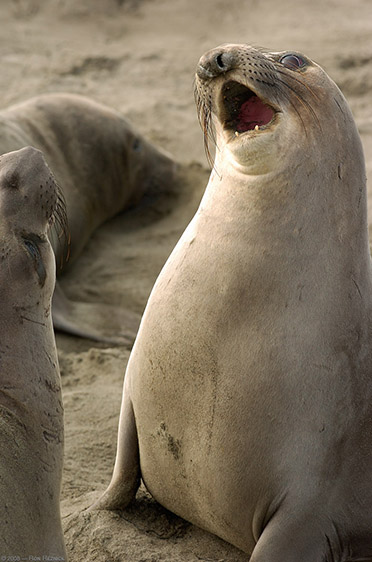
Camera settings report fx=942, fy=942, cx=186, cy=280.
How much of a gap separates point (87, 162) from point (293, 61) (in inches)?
133

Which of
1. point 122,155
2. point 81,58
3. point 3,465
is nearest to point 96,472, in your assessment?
point 3,465

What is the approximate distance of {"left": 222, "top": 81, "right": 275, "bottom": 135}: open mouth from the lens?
10.1ft

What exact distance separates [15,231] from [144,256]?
3.35 meters

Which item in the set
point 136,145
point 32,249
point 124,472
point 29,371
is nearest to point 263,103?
point 32,249

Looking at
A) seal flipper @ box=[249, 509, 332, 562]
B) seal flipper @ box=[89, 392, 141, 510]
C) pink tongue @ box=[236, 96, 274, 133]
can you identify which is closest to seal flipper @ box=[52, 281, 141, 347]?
seal flipper @ box=[89, 392, 141, 510]

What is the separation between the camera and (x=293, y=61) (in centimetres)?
315

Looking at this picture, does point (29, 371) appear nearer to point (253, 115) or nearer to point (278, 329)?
point (278, 329)

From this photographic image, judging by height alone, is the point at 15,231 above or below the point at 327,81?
below

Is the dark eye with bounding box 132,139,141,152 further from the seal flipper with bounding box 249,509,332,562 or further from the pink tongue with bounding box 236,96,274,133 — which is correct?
the seal flipper with bounding box 249,509,332,562

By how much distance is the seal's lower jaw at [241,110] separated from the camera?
10.1ft

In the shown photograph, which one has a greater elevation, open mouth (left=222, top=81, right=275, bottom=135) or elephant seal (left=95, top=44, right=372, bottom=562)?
open mouth (left=222, top=81, right=275, bottom=135)

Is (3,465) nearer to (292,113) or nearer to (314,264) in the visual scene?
(314,264)

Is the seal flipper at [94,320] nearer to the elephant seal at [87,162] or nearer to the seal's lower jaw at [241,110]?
the elephant seal at [87,162]

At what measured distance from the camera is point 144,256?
6195 mm
